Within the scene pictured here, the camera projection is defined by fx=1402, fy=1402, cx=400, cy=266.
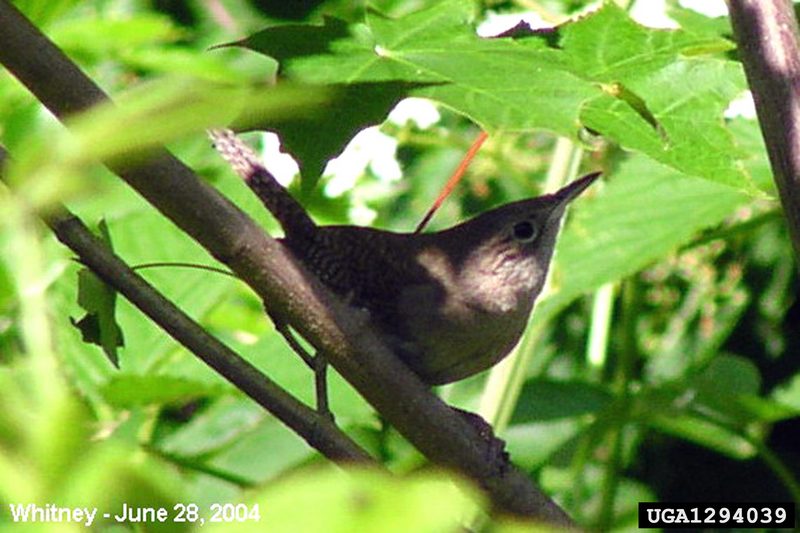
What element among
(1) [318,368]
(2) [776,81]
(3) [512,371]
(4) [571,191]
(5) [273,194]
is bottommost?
(3) [512,371]

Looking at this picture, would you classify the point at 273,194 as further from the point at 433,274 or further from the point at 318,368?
the point at 318,368

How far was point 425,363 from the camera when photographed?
1.90 m

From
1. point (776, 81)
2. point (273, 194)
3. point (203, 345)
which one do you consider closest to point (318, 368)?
point (203, 345)

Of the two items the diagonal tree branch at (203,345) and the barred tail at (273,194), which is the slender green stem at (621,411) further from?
the diagonal tree branch at (203,345)

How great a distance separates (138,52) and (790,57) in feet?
3.22

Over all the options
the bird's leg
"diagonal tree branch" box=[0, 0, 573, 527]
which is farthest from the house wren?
"diagonal tree branch" box=[0, 0, 573, 527]

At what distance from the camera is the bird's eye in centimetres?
231

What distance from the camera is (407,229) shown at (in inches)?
126

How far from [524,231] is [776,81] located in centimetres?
105

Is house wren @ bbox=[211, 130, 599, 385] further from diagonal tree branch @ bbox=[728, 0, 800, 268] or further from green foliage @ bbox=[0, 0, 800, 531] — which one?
diagonal tree branch @ bbox=[728, 0, 800, 268]

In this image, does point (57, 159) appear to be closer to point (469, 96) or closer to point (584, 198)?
point (469, 96)

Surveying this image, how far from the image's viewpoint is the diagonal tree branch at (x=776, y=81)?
128 cm

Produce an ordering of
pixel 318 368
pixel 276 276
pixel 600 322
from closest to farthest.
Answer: pixel 276 276, pixel 318 368, pixel 600 322

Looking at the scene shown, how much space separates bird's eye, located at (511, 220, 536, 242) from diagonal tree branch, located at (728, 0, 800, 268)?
999 millimetres
